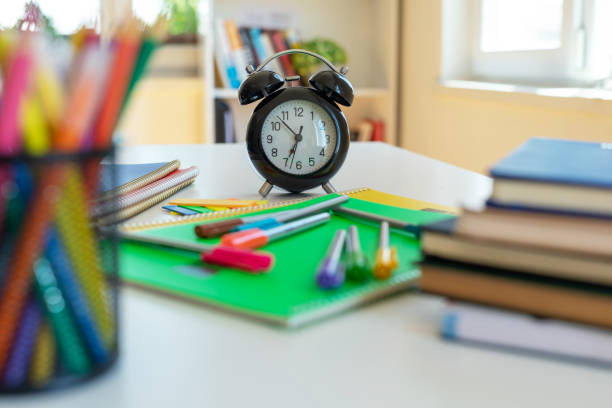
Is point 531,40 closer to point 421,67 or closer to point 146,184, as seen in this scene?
point 421,67

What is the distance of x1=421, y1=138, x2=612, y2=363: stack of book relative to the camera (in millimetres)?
478

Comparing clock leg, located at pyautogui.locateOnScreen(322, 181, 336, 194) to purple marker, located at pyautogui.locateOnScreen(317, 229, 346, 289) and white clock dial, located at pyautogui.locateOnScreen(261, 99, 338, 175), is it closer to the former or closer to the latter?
white clock dial, located at pyautogui.locateOnScreen(261, 99, 338, 175)

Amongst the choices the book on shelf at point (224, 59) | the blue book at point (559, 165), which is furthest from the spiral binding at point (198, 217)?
the book on shelf at point (224, 59)

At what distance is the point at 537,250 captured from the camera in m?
0.49

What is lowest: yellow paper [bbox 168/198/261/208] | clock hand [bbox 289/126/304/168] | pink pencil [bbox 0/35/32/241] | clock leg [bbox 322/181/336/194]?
yellow paper [bbox 168/198/261/208]

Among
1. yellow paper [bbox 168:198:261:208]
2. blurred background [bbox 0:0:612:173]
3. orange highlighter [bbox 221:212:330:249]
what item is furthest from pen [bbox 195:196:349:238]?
blurred background [bbox 0:0:612:173]

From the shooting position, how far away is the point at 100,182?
435 millimetres

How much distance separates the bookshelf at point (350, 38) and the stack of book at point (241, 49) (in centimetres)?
4

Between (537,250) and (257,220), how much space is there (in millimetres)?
356

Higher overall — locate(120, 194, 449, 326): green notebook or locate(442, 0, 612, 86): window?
locate(442, 0, 612, 86): window

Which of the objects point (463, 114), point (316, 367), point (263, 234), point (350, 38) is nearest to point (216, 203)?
point (263, 234)

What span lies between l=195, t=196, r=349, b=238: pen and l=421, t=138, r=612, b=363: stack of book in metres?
0.27

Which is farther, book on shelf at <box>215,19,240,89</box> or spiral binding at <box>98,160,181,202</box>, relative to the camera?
book on shelf at <box>215,19,240,89</box>

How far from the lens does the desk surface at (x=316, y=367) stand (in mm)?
428
